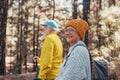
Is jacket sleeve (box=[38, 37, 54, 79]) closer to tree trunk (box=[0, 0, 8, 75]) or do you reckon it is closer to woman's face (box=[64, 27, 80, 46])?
woman's face (box=[64, 27, 80, 46])

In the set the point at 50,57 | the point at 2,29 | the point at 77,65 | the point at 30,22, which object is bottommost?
the point at 30,22

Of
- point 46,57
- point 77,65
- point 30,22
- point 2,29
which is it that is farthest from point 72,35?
point 30,22

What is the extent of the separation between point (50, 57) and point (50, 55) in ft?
0.09

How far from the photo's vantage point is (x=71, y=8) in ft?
94.9

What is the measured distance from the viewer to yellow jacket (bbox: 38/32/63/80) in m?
4.83

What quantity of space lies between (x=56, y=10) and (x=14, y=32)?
4581 millimetres

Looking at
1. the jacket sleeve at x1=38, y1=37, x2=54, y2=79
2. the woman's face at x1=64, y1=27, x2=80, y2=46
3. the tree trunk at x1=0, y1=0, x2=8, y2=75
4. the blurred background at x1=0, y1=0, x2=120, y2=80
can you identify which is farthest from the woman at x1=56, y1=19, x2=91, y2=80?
the tree trunk at x1=0, y1=0, x2=8, y2=75

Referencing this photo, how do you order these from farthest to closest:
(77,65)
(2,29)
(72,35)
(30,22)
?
(30,22) < (2,29) < (72,35) < (77,65)

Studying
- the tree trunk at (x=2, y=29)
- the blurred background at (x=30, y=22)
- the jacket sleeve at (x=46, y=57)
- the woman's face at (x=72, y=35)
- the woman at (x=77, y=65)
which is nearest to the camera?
the woman at (x=77, y=65)

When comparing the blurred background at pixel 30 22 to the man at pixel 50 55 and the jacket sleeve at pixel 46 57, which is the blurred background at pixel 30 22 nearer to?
the man at pixel 50 55

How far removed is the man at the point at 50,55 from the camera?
4.84 meters

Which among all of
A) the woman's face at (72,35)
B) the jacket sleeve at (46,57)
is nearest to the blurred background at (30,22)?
the jacket sleeve at (46,57)

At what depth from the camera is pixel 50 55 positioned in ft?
15.9

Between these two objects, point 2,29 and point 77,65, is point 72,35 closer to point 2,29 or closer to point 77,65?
point 77,65
